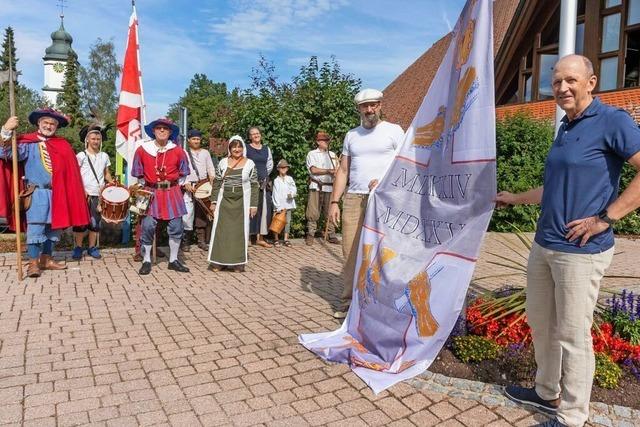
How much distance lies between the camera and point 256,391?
11.2 feet

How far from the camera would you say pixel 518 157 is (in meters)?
12.3

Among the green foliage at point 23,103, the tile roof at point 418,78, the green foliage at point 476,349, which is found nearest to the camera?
the green foliage at point 476,349

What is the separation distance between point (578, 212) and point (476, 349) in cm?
149

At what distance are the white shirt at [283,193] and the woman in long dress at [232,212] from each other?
75.6 inches

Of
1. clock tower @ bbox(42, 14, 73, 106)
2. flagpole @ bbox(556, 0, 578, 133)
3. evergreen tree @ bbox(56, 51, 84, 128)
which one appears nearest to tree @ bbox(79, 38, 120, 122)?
evergreen tree @ bbox(56, 51, 84, 128)

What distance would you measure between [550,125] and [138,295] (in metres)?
11.1

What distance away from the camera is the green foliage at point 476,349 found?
12.5ft

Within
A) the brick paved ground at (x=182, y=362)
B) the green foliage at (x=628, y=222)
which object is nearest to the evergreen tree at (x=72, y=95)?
the green foliage at (x=628, y=222)

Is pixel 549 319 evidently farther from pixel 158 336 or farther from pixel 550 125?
pixel 550 125

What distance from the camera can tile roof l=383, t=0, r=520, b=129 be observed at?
923 inches

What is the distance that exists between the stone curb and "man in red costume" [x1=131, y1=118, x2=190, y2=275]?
433 cm

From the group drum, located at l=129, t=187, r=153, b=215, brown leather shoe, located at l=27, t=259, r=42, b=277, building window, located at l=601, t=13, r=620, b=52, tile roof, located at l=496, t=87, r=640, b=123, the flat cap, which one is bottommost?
brown leather shoe, located at l=27, t=259, r=42, b=277

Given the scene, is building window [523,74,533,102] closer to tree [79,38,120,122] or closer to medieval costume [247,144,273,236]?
medieval costume [247,144,273,236]

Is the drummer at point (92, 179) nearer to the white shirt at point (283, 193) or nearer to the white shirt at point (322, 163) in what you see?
the white shirt at point (283, 193)
